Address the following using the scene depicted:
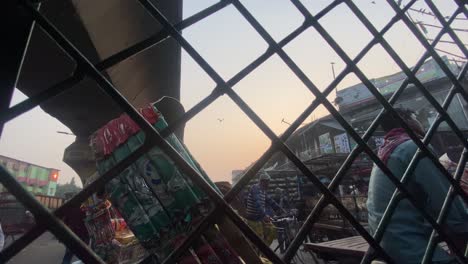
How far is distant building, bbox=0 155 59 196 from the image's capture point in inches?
1412

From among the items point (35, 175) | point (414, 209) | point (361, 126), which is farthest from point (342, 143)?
point (35, 175)

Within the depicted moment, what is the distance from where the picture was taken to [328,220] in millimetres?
7949

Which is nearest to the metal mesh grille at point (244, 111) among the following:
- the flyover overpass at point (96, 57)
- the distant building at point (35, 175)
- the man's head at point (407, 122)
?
the flyover overpass at point (96, 57)

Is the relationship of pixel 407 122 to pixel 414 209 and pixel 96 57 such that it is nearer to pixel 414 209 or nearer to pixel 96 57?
pixel 414 209

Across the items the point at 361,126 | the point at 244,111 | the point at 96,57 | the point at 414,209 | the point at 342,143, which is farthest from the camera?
the point at 342,143

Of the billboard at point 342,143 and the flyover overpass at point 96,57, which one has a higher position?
the flyover overpass at point 96,57

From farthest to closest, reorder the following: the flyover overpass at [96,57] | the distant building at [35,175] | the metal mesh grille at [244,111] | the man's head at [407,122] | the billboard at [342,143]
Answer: the distant building at [35,175] → the billboard at [342,143] → the man's head at [407,122] → the flyover overpass at [96,57] → the metal mesh grille at [244,111]

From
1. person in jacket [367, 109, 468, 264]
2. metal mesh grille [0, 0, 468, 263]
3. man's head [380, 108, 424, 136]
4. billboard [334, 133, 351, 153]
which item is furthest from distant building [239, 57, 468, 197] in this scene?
metal mesh grille [0, 0, 468, 263]

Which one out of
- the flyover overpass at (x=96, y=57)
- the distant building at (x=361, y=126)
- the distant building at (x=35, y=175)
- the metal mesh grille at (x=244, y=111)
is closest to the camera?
the metal mesh grille at (x=244, y=111)

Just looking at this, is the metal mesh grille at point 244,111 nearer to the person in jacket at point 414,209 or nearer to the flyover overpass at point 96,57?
the person in jacket at point 414,209

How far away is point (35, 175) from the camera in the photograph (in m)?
39.7

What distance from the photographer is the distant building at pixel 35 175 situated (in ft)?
118

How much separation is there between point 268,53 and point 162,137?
0.55 metres

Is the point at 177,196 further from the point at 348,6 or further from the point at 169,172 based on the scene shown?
the point at 348,6
